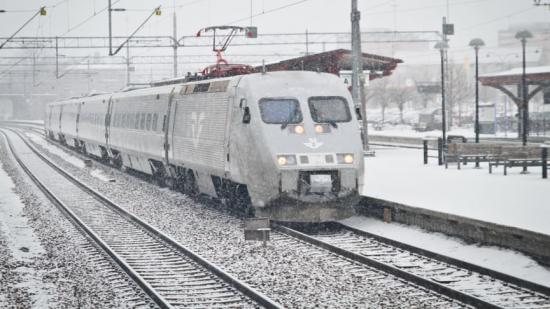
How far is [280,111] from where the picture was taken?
14.1m

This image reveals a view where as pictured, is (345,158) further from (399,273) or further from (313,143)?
(399,273)

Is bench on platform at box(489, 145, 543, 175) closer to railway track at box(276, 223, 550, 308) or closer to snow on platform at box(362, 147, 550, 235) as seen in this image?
snow on platform at box(362, 147, 550, 235)

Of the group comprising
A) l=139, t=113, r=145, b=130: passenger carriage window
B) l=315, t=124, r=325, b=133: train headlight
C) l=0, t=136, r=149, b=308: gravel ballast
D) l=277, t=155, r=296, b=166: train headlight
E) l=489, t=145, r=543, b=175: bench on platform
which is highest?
l=139, t=113, r=145, b=130: passenger carriage window

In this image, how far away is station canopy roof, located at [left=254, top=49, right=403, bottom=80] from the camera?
24906 mm

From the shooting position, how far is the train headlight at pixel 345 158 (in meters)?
13.7

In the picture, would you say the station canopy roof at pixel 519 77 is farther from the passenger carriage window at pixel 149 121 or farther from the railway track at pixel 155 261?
the railway track at pixel 155 261

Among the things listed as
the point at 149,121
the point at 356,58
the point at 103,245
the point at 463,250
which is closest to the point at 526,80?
the point at 356,58

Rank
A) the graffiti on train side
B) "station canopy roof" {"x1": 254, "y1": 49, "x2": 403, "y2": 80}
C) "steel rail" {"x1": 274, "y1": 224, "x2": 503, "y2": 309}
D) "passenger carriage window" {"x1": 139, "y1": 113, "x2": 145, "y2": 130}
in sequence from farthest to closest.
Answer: "station canopy roof" {"x1": 254, "y1": 49, "x2": 403, "y2": 80} → "passenger carriage window" {"x1": 139, "y1": 113, "x2": 145, "y2": 130} → the graffiti on train side → "steel rail" {"x1": 274, "y1": 224, "x2": 503, "y2": 309}

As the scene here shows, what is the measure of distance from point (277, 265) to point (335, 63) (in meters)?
17.4

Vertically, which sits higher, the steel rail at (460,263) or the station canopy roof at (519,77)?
the station canopy roof at (519,77)

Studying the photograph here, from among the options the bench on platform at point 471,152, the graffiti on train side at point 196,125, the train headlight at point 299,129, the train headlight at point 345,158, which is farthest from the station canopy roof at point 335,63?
the train headlight at point 345,158

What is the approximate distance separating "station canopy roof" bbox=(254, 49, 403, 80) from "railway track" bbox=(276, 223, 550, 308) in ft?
36.8

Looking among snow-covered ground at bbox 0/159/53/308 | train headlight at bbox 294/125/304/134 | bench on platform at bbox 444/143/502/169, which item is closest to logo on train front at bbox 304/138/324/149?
train headlight at bbox 294/125/304/134

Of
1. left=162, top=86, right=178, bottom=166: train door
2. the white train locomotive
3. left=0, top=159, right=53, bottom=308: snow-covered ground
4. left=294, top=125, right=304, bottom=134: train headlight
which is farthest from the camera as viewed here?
left=162, top=86, right=178, bottom=166: train door
